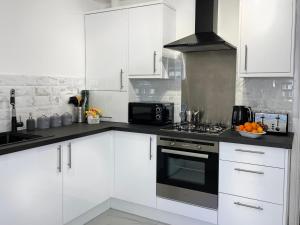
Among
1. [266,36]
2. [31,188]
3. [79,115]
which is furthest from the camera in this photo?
[79,115]

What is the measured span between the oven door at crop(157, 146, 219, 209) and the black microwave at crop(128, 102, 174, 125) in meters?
0.40

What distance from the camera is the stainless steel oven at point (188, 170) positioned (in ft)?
8.18

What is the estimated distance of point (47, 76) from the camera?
2.98 m

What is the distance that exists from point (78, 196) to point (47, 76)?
1307mm

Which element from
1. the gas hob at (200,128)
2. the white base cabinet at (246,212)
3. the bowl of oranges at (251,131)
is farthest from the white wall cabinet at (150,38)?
the white base cabinet at (246,212)

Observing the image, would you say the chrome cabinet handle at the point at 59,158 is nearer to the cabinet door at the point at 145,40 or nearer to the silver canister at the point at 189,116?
the cabinet door at the point at 145,40

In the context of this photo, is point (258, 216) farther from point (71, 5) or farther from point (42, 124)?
point (71, 5)

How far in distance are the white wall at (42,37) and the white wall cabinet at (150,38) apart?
2.29 ft

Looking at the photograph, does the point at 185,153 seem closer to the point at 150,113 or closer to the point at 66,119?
the point at 150,113

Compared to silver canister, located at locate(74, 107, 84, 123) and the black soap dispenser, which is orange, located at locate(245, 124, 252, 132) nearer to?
silver canister, located at locate(74, 107, 84, 123)

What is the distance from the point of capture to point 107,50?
3338mm

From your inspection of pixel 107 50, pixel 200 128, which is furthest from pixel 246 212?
pixel 107 50

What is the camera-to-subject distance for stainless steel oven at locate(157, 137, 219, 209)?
8.18 feet

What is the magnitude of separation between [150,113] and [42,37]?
4.57 feet
